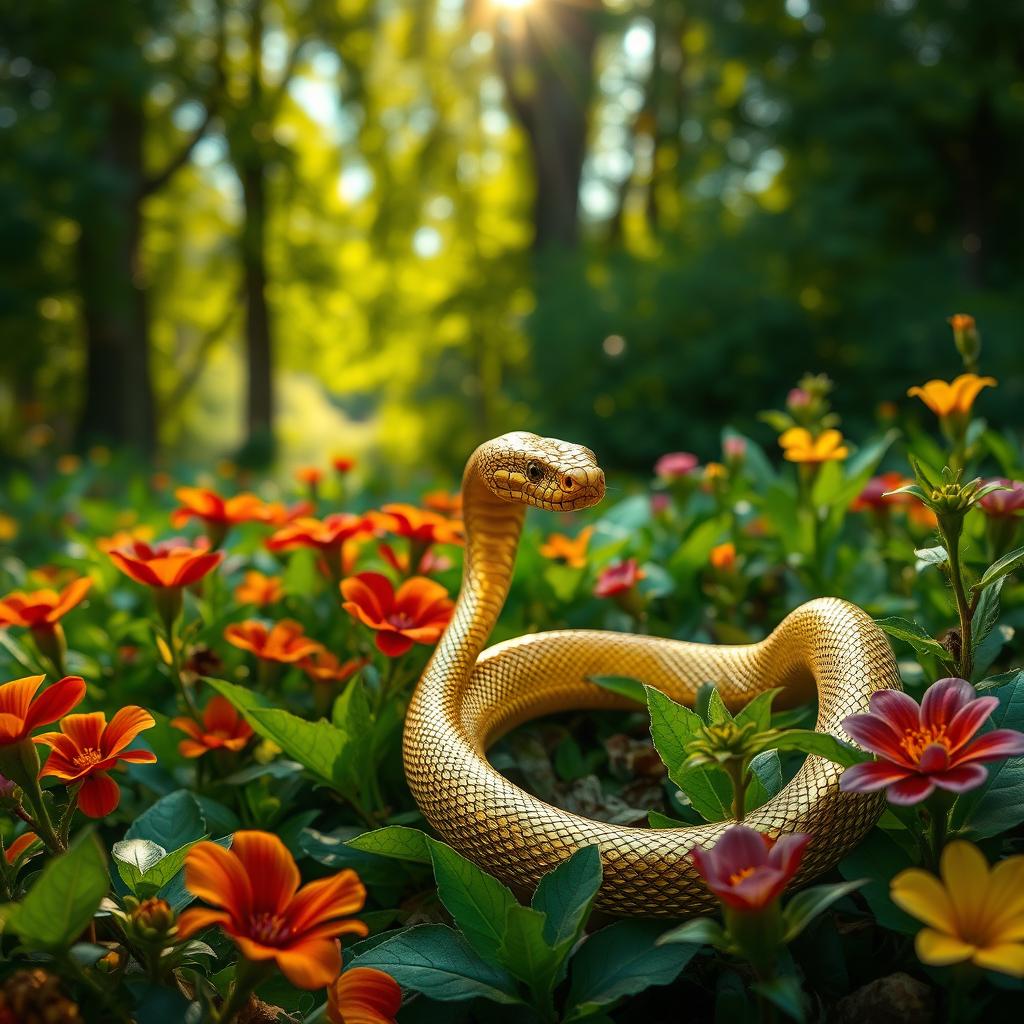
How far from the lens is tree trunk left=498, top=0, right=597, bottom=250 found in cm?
1403

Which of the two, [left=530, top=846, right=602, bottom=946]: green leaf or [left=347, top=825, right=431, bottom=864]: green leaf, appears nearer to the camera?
[left=530, top=846, right=602, bottom=946]: green leaf

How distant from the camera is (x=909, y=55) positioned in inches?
458

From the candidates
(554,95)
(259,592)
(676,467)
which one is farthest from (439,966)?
(554,95)

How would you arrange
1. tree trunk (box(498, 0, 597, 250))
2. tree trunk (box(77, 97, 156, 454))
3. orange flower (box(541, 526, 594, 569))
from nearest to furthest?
orange flower (box(541, 526, 594, 569))
tree trunk (box(77, 97, 156, 454))
tree trunk (box(498, 0, 597, 250))

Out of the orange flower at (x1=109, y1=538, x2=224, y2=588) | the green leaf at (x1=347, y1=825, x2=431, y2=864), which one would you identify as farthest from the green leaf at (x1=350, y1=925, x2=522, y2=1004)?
the orange flower at (x1=109, y1=538, x2=224, y2=588)

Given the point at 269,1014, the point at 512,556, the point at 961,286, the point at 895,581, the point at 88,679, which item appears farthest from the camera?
the point at 961,286

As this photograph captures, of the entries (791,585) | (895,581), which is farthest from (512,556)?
(895,581)

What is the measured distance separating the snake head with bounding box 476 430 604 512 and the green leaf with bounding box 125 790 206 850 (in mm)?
723

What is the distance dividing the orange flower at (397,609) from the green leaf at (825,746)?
673 mm

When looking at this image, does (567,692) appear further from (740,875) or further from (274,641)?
(740,875)

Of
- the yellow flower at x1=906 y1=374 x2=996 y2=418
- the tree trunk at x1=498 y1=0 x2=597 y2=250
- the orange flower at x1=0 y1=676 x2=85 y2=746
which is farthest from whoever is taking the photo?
the tree trunk at x1=498 y1=0 x2=597 y2=250

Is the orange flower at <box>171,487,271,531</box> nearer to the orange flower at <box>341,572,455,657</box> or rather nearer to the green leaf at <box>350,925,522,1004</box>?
the orange flower at <box>341,572,455,657</box>

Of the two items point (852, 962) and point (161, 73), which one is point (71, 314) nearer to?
point (161, 73)

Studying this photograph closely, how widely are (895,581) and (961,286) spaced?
34.4ft
